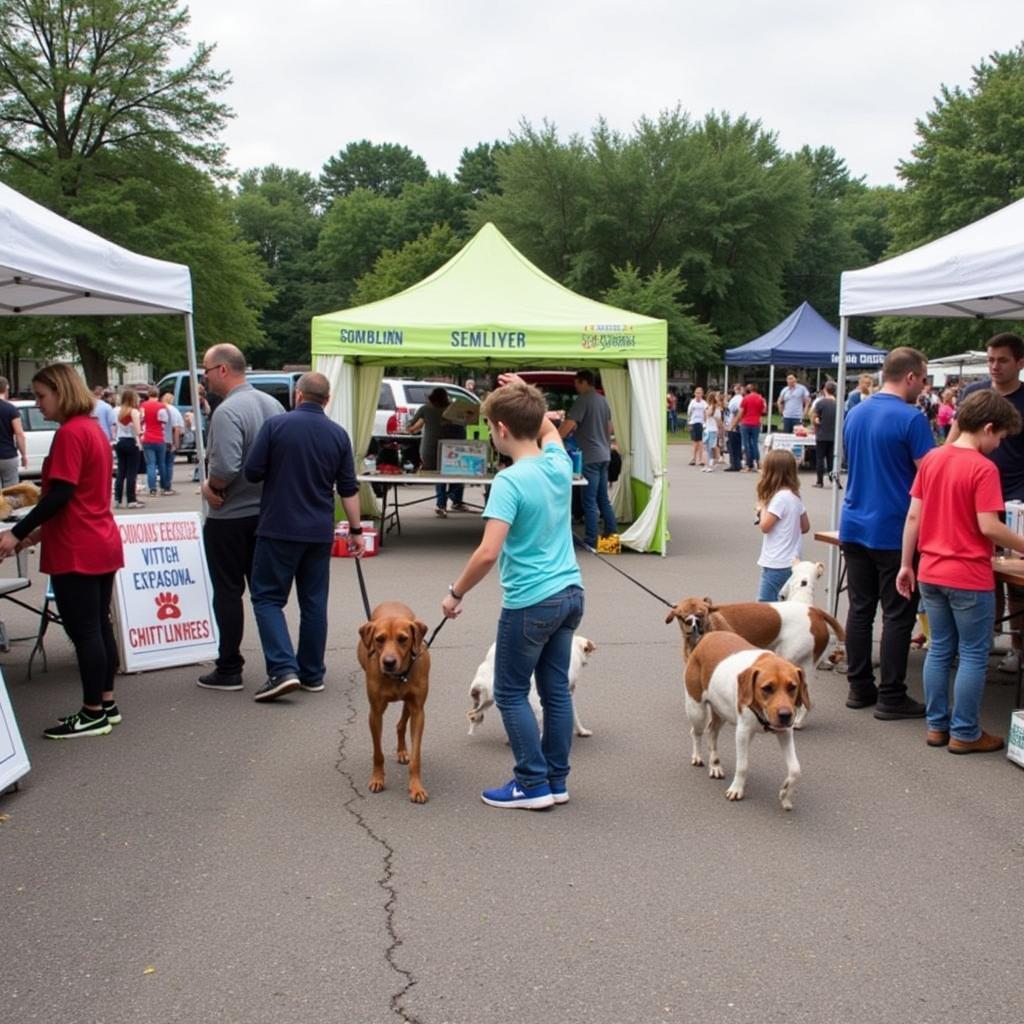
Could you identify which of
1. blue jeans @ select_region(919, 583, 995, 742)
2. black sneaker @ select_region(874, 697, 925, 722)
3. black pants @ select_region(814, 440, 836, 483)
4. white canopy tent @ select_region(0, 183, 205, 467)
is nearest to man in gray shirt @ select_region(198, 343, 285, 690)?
white canopy tent @ select_region(0, 183, 205, 467)

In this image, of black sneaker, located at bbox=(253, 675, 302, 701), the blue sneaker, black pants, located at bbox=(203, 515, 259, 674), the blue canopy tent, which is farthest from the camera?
the blue canopy tent

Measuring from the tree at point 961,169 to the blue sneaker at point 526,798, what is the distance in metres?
36.3

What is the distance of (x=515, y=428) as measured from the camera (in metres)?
A: 4.46

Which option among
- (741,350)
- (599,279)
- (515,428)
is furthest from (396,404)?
(599,279)

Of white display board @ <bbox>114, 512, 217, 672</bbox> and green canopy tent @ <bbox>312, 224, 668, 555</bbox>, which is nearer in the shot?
white display board @ <bbox>114, 512, 217, 672</bbox>

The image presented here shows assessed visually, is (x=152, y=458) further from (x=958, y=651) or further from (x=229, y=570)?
(x=958, y=651)

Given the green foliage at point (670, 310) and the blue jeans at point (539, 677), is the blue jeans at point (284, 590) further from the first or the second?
the green foliage at point (670, 310)

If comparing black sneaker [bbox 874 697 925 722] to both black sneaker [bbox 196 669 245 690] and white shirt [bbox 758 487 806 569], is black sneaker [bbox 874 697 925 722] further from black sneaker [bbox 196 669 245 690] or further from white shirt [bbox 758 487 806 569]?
black sneaker [bbox 196 669 245 690]

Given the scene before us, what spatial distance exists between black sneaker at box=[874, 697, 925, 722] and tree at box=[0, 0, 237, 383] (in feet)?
114

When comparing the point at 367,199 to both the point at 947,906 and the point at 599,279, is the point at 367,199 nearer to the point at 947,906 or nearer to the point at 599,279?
the point at 599,279

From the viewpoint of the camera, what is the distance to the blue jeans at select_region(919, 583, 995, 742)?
211 inches

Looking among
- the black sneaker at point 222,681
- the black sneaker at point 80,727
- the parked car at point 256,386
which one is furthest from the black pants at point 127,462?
the black sneaker at point 80,727

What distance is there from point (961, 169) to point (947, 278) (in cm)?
3714

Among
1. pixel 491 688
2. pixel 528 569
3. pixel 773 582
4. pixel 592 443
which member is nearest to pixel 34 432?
pixel 592 443
